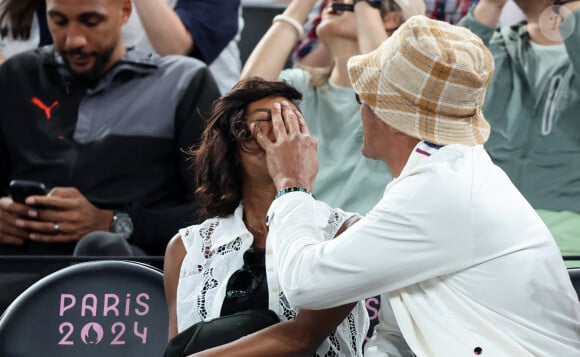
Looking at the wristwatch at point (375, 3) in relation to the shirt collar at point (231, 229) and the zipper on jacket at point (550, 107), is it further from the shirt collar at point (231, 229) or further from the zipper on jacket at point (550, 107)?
the shirt collar at point (231, 229)

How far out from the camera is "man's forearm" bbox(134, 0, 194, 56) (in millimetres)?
3921

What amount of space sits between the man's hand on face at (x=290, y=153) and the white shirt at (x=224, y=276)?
166mm

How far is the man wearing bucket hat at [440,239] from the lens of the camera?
2010 millimetres

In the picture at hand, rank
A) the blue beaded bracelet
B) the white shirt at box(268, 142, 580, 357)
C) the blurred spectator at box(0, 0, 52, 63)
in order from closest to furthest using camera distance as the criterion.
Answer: the white shirt at box(268, 142, 580, 357), the blue beaded bracelet, the blurred spectator at box(0, 0, 52, 63)

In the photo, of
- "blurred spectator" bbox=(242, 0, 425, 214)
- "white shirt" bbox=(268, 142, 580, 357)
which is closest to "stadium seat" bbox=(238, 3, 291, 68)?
"blurred spectator" bbox=(242, 0, 425, 214)

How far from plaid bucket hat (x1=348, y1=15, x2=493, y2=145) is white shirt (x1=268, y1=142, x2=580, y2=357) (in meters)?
0.08

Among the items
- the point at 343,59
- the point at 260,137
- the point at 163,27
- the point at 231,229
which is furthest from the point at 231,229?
the point at 163,27

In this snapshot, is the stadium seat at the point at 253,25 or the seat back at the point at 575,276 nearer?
the seat back at the point at 575,276

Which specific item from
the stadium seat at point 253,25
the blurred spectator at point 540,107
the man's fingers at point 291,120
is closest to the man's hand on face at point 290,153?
the man's fingers at point 291,120

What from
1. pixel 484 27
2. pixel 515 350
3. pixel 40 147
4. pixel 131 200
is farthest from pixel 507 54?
pixel 515 350

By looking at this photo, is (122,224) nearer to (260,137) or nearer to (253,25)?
(260,137)

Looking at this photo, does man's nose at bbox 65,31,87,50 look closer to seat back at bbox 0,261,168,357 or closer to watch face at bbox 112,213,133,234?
watch face at bbox 112,213,133,234

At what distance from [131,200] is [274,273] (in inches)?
48.5

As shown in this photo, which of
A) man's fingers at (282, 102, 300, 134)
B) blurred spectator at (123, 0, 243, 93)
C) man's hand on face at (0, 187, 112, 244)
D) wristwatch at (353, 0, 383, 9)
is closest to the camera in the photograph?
man's fingers at (282, 102, 300, 134)
